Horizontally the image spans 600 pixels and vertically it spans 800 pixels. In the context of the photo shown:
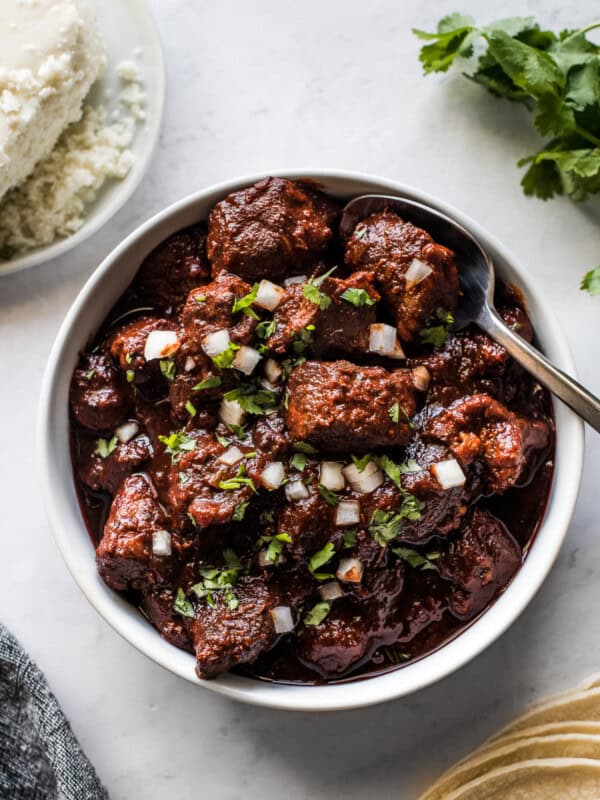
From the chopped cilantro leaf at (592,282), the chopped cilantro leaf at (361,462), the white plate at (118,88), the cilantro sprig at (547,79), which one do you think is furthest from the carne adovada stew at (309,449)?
the cilantro sprig at (547,79)

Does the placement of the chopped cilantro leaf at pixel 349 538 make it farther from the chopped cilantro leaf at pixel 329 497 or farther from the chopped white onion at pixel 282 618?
the chopped white onion at pixel 282 618

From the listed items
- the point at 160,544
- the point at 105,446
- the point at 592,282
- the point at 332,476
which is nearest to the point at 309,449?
the point at 332,476

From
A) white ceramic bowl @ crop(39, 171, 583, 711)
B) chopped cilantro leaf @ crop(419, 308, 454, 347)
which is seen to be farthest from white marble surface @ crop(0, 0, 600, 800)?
chopped cilantro leaf @ crop(419, 308, 454, 347)

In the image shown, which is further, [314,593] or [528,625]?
[528,625]

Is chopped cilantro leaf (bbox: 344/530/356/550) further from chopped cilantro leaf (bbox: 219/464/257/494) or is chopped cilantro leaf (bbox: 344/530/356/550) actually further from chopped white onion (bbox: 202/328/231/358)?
chopped white onion (bbox: 202/328/231/358)

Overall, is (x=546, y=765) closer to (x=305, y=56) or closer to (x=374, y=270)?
(x=374, y=270)

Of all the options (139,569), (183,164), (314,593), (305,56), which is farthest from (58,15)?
(314,593)
